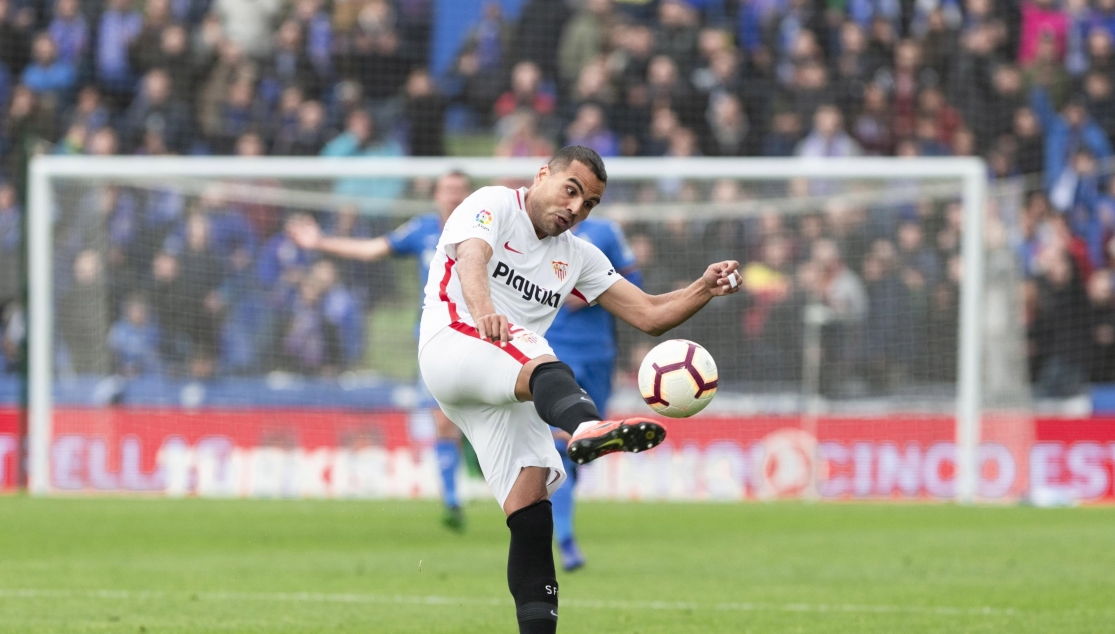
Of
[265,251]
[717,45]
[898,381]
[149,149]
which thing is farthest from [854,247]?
[149,149]

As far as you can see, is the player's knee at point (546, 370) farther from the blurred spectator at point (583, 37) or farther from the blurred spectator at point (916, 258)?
the blurred spectator at point (583, 37)

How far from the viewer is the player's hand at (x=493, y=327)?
19.1 feet

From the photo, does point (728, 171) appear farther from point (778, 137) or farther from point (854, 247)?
→ point (778, 137)

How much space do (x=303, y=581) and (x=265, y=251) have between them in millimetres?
8945

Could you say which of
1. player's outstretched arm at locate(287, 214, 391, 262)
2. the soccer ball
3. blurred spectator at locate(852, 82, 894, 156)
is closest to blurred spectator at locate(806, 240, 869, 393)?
blurred spectator at locate(852, 82, 894, 156)

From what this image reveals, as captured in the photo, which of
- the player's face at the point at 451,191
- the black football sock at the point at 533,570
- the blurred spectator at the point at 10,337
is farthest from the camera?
the blurred spectator at the point at 10,337

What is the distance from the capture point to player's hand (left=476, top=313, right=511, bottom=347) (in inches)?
230

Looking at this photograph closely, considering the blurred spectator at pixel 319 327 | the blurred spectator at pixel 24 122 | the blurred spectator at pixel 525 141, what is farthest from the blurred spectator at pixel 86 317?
the blurred spectator at pixel 525 141

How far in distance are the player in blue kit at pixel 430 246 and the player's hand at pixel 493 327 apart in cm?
516

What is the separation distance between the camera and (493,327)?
19.1 feet

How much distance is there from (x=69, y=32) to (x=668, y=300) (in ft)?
55.9

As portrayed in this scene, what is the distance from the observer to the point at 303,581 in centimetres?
964

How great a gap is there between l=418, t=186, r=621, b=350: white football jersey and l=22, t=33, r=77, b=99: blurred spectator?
16.3m

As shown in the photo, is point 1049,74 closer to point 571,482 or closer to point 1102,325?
point 1102,325
